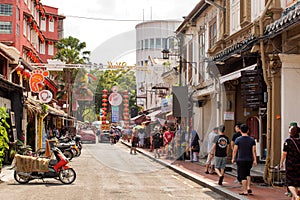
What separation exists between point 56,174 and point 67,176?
0.36 metres

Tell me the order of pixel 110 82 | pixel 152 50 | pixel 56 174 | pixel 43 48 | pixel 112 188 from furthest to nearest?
pixel 43 48 → pixel 152 50 → pixel 56 174 → pixel 110 82 → pixel 112 188

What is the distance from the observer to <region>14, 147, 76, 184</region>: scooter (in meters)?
15.5

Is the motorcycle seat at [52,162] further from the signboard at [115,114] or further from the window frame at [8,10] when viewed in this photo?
the window frame at [8,10]

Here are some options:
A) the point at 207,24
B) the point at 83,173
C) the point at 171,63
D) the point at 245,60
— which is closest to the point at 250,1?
the point at 245,60

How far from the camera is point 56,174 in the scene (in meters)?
15.7

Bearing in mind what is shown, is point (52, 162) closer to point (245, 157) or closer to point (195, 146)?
point (245, 157)

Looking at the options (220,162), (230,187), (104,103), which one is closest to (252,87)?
(220,162)

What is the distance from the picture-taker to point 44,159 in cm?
1587

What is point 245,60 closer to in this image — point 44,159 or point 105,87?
point 105,87

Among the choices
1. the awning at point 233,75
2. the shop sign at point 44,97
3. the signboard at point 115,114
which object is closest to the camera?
the signboard at point 115,114

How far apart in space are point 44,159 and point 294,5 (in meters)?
8.59

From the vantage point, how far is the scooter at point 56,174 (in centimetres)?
1554

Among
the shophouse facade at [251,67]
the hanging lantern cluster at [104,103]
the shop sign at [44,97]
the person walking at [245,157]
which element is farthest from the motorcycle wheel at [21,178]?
the shop sign at [44,97]

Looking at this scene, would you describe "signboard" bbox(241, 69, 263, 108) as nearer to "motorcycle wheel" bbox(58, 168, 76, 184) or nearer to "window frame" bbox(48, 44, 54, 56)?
"motorcycle wheel" bbox(58, 168, 76, 184)
